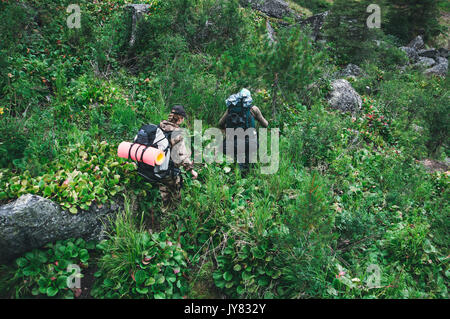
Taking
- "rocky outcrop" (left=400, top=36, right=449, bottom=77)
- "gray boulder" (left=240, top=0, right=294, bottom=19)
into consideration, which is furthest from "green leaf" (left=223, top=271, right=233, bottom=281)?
"rocky outcrop" (left=400, top=36, right=449, bottom=77)

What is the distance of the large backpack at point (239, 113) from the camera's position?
4477mm

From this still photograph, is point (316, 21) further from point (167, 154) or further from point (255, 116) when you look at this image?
point (167, 154)

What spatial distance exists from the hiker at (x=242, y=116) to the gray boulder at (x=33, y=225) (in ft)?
8.65

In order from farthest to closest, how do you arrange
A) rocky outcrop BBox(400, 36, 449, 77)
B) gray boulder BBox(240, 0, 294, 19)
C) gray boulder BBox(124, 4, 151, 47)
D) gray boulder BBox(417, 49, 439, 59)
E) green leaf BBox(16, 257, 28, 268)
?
1. gray boulder BBox(417, 49, 439, 59)
2. rocky outcrop BBox(400, 36, 449, 77)
3. gray boulder BBox(240, 0, 294, 19)
4. gray boulder BBox(124, 4, 151, 47)
5. green leaf BBox(16, 257, 28, 268)

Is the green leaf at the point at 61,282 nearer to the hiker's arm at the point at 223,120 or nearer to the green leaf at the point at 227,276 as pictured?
the green leaf at the point at 227,276

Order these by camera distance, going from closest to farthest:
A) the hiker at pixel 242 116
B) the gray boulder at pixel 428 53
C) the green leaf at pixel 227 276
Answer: the green leaf at pixel 227 276
the hiker at pixel 242 116
the gray boulder at pixel 428 53

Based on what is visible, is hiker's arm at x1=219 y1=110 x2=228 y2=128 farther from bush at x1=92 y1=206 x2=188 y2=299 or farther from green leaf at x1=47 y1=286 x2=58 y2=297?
green leaf at x1=47 y1=286 x2=58 y2=297

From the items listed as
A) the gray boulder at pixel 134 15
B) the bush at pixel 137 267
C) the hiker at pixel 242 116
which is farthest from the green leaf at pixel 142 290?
the gray boulder at pixel 134 15

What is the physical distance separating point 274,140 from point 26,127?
433 centimetres

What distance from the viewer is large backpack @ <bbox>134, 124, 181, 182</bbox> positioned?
3346 mm

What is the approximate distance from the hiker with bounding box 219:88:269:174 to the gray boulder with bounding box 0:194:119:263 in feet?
8.65

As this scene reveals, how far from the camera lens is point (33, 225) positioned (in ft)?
10.0

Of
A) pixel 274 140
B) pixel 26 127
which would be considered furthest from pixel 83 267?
pixel 274 140

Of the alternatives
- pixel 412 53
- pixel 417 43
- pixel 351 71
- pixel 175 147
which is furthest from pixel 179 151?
pixel 417 43
